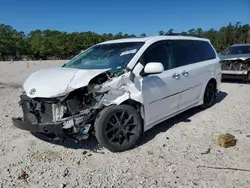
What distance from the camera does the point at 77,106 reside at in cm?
380

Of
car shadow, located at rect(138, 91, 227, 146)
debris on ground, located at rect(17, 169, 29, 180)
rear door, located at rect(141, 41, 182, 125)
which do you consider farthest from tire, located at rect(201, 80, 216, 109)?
debris on ground, located at rect(17, 169, 29, 180)

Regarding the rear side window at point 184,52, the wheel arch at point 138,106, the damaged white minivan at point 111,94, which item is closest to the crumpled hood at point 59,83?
the damaged white minivan at point 111,94

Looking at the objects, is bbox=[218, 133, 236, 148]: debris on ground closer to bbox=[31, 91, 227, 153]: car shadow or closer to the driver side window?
bbox=[31, 91, 227, 153]: car shadow

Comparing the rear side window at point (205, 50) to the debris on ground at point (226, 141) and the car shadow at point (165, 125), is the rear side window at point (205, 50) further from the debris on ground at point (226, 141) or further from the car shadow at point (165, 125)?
the debris on ground at point (226, 141)

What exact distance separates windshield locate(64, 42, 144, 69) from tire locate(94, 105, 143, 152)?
0.77 metres

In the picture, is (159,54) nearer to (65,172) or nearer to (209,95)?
(209,95)

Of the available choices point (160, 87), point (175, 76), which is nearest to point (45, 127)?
point (160, 87)

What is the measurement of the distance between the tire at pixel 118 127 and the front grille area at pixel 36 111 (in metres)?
0.74

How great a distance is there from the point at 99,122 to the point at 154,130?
1.56 m

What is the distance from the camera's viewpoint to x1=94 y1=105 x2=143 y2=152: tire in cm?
374

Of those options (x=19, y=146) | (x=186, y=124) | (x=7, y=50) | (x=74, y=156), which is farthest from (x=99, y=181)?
(x=7, y=50)

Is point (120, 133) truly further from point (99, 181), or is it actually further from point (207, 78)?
point (207, 78)

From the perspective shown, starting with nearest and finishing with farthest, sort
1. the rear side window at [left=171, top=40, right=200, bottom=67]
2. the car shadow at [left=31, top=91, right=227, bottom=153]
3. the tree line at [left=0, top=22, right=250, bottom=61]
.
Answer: the car shadow at [left=31, top=91, right=227, bottom=153] < the rear side window at [left=171, top=40, right=200, bottom=67] < the tree line at [left=0, top=22, right=250, bottom=61]

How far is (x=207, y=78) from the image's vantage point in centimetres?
598
